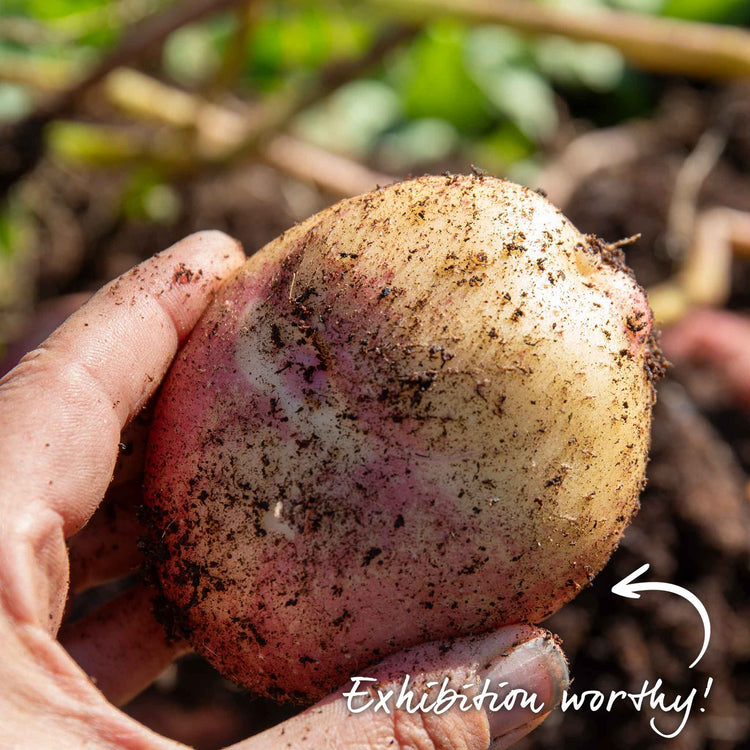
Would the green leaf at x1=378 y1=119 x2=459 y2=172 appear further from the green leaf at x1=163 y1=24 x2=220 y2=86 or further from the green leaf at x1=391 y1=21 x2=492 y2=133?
the green leaf at x1=163 y1=24 x2=220 y2=86

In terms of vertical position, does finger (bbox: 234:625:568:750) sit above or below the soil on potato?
above

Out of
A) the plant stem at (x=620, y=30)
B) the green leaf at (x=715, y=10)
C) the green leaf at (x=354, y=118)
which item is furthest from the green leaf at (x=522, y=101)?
the plant stem at (x=620, y=30)

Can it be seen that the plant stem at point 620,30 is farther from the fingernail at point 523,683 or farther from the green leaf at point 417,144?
the fingernail at point 523,683

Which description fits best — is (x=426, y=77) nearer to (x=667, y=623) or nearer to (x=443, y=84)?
(x=443, y=84)

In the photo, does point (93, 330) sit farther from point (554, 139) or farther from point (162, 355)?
point (554, 139)

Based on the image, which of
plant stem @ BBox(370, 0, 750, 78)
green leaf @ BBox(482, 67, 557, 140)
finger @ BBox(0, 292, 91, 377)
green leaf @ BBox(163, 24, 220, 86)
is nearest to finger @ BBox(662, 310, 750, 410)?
plant stem @ BBox(370, 0, 750, 78)
